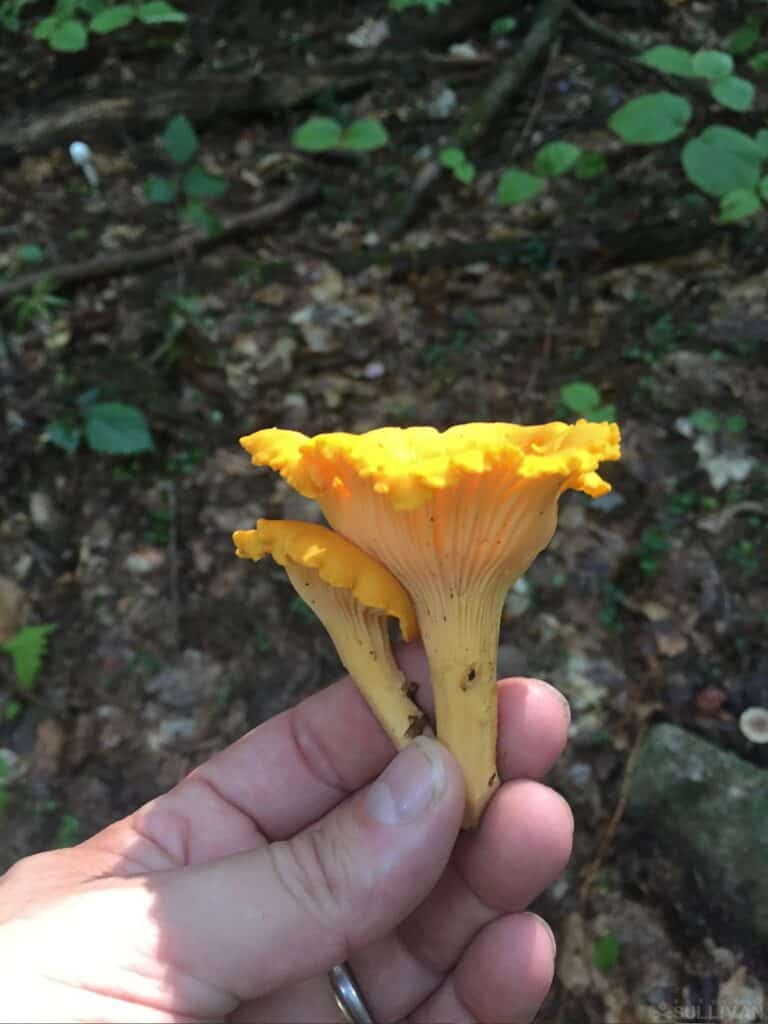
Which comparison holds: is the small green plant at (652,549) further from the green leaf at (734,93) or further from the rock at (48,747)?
the rock at (48,747)

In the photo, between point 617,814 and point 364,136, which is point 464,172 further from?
point 617,814

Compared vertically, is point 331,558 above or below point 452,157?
above

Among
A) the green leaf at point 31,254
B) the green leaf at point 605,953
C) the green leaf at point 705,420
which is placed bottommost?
the green leaf at point 605,953

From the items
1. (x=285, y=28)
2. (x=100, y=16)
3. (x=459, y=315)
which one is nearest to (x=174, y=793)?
(x=459, y=315)

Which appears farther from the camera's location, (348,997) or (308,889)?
(348,997)

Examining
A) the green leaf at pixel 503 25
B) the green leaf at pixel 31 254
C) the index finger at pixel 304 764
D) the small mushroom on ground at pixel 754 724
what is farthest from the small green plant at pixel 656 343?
the green leaf at pixel 31 254

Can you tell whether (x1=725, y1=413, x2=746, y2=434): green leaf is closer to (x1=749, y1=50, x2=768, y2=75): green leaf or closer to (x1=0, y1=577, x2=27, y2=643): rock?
(x1=749, y1=50, x2=768, y2=75): green leaf

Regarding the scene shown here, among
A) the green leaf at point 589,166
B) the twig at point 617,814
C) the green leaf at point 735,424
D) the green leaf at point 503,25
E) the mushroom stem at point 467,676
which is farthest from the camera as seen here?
the green leaf at point 503,25

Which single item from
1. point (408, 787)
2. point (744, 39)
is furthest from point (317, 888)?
point (744, 39)
